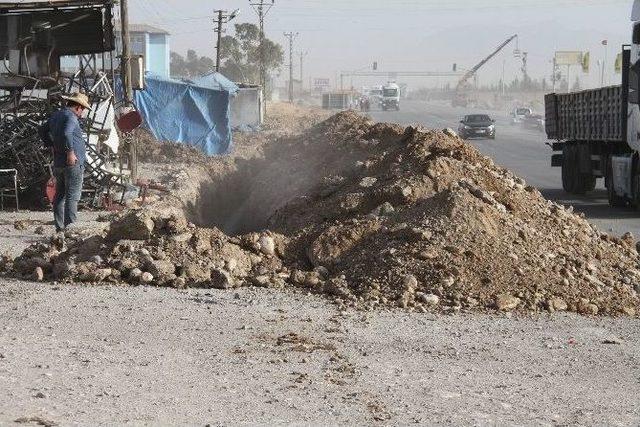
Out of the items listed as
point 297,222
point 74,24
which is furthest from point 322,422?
point 74,24

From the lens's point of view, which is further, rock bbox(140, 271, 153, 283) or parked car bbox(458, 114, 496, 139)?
parked car bbox(458, 114, 496, 139)

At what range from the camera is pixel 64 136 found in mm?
14609

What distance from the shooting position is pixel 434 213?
12633mm

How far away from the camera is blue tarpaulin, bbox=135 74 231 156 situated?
126 feet

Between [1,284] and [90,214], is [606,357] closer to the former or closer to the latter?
[1,284]

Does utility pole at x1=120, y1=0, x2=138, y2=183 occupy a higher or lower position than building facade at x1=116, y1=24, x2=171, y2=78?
lower

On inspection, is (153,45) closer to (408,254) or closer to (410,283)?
(408,254)

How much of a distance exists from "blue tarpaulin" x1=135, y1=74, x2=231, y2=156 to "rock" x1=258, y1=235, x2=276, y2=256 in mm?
25895

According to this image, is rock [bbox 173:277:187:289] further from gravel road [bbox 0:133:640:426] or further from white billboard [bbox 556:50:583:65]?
white billboard [bbox 556:50:583:65]

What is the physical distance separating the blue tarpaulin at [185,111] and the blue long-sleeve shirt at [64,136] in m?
23.4

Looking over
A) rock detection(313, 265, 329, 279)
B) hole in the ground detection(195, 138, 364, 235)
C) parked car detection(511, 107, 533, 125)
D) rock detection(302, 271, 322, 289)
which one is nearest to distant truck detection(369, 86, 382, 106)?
parked car detection(511, 107, 533, 125)

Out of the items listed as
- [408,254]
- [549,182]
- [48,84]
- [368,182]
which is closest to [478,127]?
[549,182]

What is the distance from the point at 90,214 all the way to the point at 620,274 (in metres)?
9.19

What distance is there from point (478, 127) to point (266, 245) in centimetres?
4783
